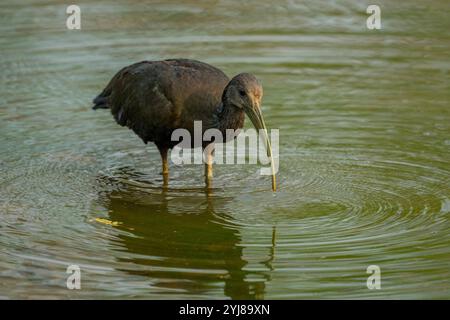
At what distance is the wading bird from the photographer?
9.66 metres

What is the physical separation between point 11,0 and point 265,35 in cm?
477

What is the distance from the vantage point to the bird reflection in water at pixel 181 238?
8102 mm

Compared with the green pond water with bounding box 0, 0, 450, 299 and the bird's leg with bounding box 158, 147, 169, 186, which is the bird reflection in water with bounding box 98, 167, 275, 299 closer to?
the green pond water with bounding box 0, 0, 450, 299

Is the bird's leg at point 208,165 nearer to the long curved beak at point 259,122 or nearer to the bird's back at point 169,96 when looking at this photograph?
the bird's back at point 169,96

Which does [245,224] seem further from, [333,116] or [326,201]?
[333,116]

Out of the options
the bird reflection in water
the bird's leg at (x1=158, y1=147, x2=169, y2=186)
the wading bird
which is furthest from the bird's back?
the bird reflection in water

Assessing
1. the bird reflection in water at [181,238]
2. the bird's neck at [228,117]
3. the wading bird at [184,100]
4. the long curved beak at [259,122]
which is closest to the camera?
the bird reflection in water at [181,238]

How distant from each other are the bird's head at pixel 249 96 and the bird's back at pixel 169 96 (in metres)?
0.42

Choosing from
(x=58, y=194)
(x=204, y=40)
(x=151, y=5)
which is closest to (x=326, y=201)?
(x=58, y=194)

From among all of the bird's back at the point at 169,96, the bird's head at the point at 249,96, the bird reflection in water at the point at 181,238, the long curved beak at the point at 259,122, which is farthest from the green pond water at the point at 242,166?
the bird's head at the point at 249,96

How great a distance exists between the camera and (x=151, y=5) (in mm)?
17891

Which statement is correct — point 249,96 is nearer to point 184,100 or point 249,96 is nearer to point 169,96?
point 184,100

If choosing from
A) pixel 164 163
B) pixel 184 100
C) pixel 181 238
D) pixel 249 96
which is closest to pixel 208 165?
pixel 164 163

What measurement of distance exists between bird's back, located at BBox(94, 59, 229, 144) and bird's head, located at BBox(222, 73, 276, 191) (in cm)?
42
